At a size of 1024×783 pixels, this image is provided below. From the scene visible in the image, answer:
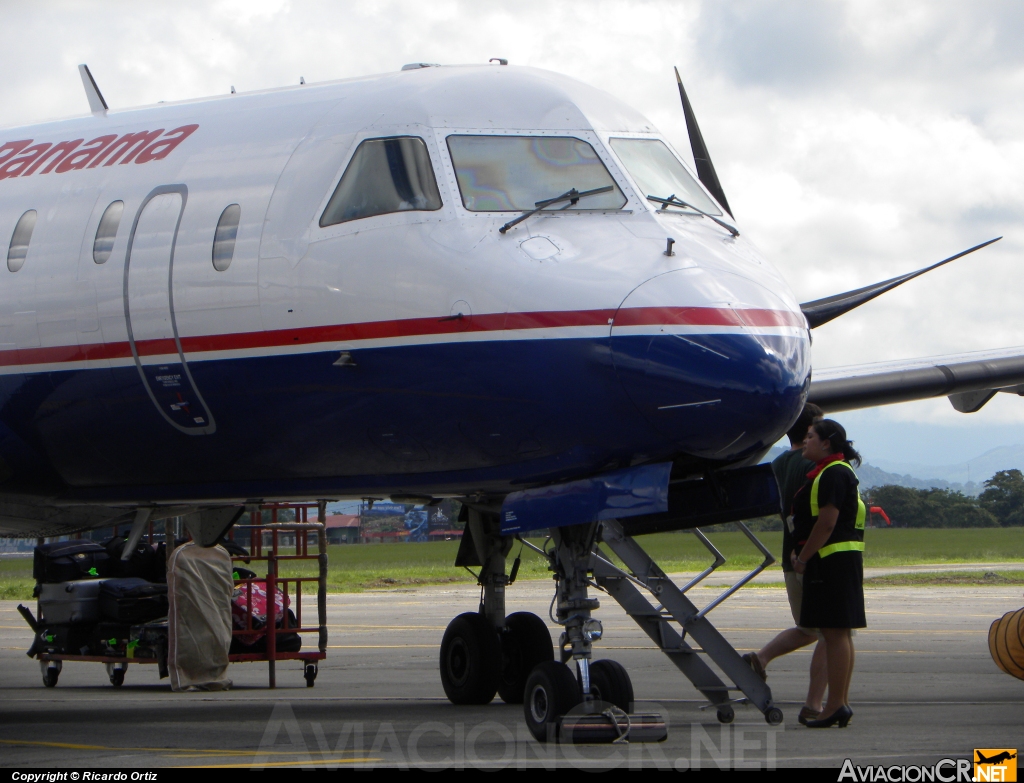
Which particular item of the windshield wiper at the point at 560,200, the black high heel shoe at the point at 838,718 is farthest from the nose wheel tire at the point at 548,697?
the windshield wiper at the point at 560,200

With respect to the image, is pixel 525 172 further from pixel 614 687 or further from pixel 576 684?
pixel 614 687

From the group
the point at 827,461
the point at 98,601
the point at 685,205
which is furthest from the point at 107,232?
the point at 98,601

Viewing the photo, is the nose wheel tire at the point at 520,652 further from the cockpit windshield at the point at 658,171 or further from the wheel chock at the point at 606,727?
the cockpit windshield at the point at 658,171

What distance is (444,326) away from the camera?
8.14 m

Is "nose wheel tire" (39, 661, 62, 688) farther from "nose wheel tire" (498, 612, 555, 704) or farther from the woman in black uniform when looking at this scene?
the woman in black uniform

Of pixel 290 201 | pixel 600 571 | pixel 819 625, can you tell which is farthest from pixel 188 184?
pixel 819 625

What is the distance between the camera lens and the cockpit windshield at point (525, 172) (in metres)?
8.48

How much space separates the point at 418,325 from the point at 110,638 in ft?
25.4

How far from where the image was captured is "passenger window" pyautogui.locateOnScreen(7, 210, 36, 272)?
10.3m

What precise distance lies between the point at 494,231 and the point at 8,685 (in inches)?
404

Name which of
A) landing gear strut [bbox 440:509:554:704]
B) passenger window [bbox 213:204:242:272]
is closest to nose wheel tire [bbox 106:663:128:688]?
landing gear strut [bbox 440:509:554:704]

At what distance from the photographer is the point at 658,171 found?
30.1 feet

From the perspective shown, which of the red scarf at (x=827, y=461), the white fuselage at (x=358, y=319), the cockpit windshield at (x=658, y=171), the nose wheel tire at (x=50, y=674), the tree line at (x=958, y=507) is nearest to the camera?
the white fuselage at (x=358, y=319)

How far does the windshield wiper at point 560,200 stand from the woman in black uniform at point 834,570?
243 cm
